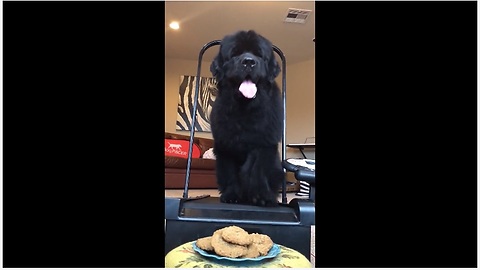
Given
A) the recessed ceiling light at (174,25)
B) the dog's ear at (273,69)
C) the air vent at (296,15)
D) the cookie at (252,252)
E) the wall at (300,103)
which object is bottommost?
the cookie at (252,252)

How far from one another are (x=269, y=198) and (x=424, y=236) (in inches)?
17.0

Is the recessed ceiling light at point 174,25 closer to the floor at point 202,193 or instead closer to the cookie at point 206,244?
the floor at point 202,193

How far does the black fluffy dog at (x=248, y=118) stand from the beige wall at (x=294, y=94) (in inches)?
1.9

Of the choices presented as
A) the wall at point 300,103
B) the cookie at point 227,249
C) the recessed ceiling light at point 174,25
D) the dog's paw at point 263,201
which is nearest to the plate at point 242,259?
the cookie at point 227,249

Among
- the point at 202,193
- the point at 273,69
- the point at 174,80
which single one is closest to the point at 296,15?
the point at 273,69

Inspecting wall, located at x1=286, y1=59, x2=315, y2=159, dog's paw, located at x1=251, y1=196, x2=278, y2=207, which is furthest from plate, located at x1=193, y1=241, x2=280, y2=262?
wall, located at x1=286, y1=59, x2=315, y2=159

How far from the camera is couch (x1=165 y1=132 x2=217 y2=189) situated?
3.09ft

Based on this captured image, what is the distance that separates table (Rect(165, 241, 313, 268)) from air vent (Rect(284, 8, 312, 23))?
2.05ft

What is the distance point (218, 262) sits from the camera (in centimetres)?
67

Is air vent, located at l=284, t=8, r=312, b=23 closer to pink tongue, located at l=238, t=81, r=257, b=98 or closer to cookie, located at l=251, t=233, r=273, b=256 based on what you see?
pink tongue, located at l=238, t=81, r=257, b=98

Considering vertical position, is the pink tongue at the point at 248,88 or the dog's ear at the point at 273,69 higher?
the dog's ear at the point at 273,69

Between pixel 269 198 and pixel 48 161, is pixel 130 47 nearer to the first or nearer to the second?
pixel 48 161

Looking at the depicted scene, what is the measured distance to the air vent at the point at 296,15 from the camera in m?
0.91

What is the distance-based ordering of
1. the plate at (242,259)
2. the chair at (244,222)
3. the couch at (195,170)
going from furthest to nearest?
the couch at (195,170), the chair at (244,222), the plate at (242,259)
